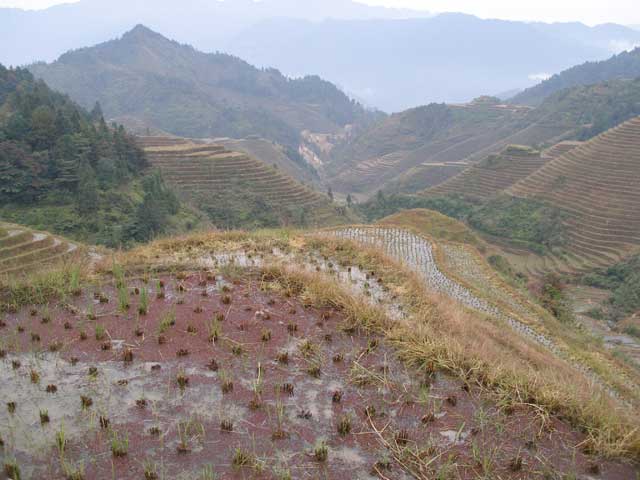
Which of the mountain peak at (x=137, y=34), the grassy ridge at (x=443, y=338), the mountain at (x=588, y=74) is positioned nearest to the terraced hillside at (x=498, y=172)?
the grassy ridge at (x=443, y=338)

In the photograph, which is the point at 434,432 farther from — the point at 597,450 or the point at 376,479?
the point at 597,450

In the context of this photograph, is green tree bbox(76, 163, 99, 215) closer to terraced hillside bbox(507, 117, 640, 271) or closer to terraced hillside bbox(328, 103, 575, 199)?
terraced hillside bbox(507, 117, 640, 271)

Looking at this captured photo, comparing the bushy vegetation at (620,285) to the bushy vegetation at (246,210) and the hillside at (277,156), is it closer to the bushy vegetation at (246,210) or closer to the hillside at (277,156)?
the bushy vegetation at (246,210)

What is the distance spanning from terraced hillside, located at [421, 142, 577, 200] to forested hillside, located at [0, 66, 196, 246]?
43.4 meters

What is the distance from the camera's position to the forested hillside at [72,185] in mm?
31328

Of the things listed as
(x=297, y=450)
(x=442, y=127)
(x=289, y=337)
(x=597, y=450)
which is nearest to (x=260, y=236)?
(x=289, y=337)

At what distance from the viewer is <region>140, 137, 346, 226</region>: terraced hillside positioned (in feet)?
165

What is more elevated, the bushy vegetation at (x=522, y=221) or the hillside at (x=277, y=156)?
the hillside at (x=277, y=156)

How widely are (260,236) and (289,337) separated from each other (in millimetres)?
4718

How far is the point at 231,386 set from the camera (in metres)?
4.20

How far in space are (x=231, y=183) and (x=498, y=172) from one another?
39256 mm

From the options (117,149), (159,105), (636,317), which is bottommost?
(636,317)

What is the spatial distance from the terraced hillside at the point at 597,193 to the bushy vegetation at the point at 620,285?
6.41 ft

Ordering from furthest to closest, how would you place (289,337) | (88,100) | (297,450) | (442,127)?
(88,100)
(442,127)
(289,337)
(297,450)
